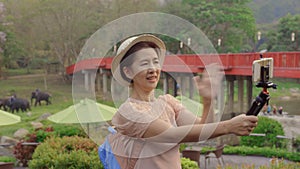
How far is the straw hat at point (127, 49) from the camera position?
2.04 metres

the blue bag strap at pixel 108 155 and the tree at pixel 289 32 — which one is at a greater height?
the tree at pixel 289 32

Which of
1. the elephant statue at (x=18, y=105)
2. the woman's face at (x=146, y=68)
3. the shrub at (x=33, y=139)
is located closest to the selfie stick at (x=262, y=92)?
the woman's face at (x=146, y=68)

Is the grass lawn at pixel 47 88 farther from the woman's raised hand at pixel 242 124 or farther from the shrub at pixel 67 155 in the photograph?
the woman's raised hand at pixel 242 124

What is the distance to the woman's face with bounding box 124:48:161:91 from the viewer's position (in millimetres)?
2049

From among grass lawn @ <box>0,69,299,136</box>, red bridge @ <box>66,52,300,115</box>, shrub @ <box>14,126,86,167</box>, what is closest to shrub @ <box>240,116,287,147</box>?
red bridge @ <box>66,52,300,115</box>

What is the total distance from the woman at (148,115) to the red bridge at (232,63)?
0.47ft

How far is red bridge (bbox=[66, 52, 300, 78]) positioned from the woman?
144mm

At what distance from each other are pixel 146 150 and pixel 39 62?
131ft

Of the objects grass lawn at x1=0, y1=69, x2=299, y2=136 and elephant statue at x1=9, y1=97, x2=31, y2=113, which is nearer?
elephant statue at x1=9, y1=97, x2=31, y2=113

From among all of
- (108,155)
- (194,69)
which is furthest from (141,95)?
(194,69)

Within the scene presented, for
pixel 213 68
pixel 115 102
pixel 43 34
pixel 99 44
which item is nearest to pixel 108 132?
pixel 115 102

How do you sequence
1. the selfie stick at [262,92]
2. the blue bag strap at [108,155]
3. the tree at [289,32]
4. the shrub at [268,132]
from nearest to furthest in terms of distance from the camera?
1. the selfie stick at [262,92]
2. the blue bag strap at [108,155]
3. the shrub at [268,132]
4. the tree at [289,32]

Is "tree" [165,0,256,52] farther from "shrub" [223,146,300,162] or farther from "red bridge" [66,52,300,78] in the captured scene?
"shrub" [223,146,300,162]

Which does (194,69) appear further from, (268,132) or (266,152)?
(268,132)
